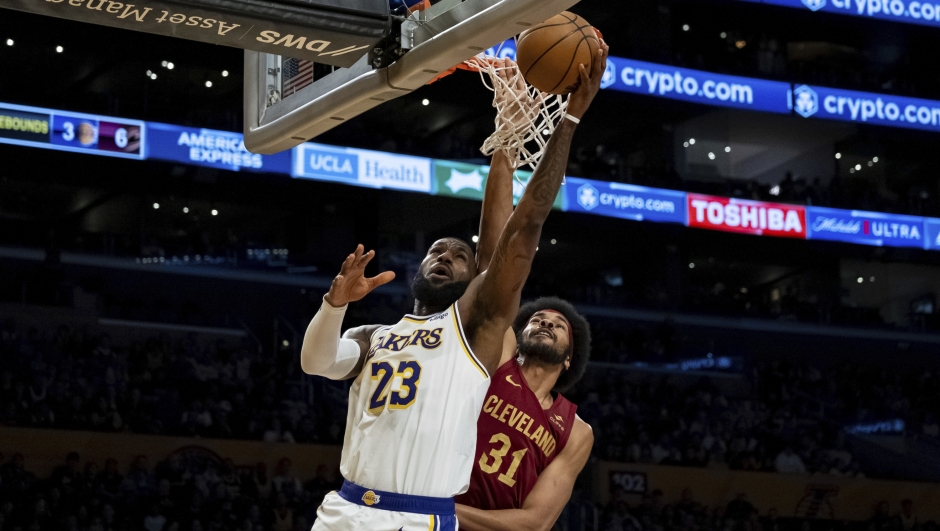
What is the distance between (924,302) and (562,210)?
11744 mm

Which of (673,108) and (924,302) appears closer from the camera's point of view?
(673,108)

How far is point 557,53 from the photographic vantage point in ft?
13.5

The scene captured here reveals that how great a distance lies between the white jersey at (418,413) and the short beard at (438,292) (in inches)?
7.5

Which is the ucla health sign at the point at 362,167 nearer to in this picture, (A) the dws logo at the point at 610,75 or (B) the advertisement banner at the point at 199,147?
(B) the advertisement banner at the point at 199,147

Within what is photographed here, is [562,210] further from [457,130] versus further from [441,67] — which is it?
[441,67]

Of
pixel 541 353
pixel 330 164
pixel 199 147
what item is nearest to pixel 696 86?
pixel 330 164

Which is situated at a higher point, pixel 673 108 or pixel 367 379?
pixel 673 108

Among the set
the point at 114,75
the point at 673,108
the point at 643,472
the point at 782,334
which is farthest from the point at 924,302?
the point at 114,75

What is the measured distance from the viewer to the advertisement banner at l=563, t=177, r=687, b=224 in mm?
21531

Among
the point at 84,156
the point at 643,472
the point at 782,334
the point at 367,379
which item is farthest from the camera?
the point at 782,334

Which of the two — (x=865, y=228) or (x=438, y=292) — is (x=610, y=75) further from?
(x=438, y=292)

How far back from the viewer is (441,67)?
381 cm

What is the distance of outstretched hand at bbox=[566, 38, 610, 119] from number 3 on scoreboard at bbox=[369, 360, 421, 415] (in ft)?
3.46

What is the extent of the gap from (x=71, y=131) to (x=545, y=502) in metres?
15.6
